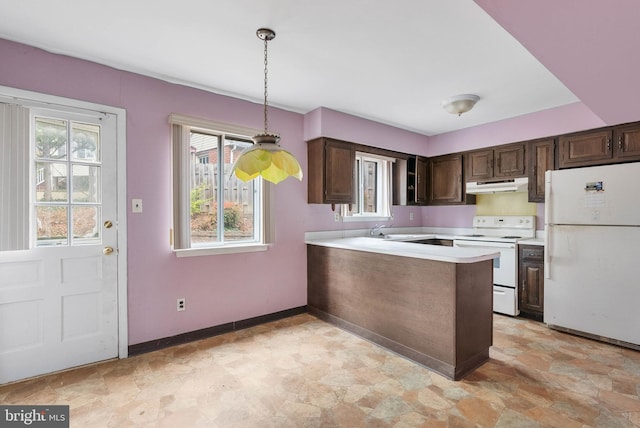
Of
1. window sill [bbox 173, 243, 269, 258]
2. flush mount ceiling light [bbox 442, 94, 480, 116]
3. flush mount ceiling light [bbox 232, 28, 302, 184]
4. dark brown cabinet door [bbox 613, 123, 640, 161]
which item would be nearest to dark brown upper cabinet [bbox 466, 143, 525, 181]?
dark brown cabinet door [bbox 613, 123, 640, 161]

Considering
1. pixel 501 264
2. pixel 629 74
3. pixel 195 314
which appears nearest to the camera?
pixel 629 74

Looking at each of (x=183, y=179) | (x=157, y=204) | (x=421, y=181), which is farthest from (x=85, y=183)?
(x=421, y=181)

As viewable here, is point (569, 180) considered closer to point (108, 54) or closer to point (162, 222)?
point (162, 222)

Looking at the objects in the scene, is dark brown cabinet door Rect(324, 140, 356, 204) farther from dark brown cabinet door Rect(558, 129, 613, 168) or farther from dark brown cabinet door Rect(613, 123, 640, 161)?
dark brown cabinet door Rect(613, 123, 640, 161)

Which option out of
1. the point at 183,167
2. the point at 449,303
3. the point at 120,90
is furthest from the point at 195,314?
the point at 449,303

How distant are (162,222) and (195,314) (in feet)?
3.10

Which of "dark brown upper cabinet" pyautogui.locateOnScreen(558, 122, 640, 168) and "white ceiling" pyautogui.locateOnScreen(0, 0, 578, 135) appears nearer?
"white ceiling" pyautogui.locateOnScreen(0, 0, 578, 135)

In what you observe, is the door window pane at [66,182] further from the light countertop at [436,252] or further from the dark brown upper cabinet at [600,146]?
the dark brown upper cabinet at [600,146]

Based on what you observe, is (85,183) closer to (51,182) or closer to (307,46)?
(51,182)

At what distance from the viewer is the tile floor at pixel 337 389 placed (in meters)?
1.95

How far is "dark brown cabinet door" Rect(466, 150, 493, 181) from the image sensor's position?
4.34 meters

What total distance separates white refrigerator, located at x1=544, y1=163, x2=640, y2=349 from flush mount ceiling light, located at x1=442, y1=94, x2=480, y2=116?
1116 mm

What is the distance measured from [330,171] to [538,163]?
2.48m

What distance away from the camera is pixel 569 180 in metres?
3.25
